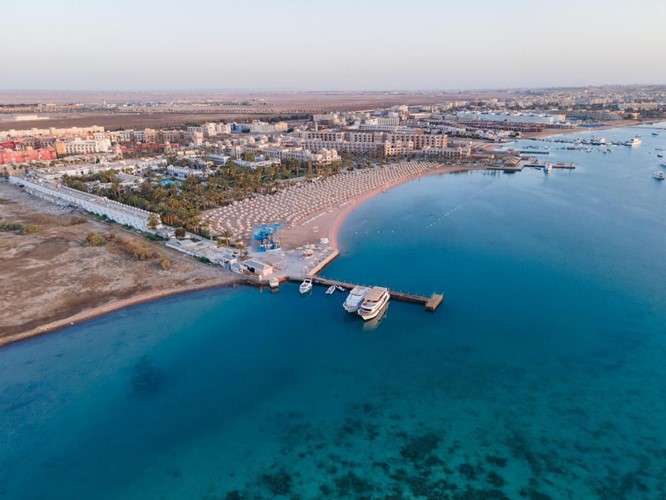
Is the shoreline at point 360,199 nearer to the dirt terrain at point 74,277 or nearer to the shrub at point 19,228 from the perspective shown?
the dirt terrain at point 74,277

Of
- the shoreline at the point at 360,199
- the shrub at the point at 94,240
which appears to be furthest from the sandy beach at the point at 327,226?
the shrub at the point at 94,240

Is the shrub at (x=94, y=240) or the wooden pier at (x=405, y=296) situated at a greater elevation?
the shrub at (x=94, y=240)

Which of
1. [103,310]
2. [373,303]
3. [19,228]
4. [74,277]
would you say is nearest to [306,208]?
[373,303]

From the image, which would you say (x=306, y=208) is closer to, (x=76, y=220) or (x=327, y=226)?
(x=327, y=226)

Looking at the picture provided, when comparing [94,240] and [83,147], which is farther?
[83,147]

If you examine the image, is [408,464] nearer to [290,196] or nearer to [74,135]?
[290,196]

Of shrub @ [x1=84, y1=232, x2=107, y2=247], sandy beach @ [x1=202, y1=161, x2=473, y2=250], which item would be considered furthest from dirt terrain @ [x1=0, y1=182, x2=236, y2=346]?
sandy beach @ [x1=202, y1=161, x2=473, y2=250]
